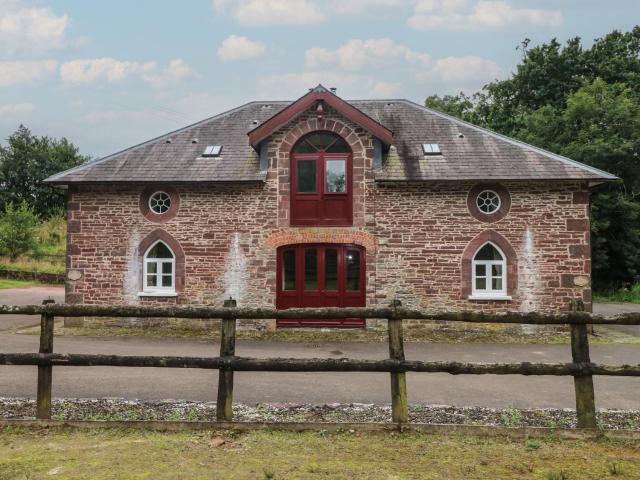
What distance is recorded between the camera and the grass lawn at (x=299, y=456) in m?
3.89

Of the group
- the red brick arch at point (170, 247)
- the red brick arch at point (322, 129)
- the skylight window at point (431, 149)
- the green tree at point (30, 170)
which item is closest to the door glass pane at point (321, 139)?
the red brick arch at point (322, 129)

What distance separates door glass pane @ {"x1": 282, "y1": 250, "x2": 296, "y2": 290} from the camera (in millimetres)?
14055

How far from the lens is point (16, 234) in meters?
31.9

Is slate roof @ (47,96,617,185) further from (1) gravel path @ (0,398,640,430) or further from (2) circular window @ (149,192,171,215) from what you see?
(1) gravel path @ (0,398,640,430)

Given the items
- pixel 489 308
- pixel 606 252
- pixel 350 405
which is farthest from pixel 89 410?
pixel 606 252

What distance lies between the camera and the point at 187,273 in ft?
46.0

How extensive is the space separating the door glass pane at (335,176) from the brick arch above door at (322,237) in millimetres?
1217

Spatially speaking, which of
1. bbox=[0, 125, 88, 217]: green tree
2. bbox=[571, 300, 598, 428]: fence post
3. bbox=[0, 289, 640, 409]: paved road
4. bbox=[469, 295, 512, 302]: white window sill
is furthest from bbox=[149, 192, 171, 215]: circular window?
bbox=[0, 125, 88, 217]: green tree

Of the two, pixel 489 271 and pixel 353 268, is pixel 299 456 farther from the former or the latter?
pixel 489 271

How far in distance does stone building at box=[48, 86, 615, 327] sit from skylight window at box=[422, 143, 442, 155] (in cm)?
6

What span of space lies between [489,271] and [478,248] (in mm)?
760

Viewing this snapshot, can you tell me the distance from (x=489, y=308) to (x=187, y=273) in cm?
850

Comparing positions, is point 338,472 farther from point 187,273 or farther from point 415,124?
point 415,124

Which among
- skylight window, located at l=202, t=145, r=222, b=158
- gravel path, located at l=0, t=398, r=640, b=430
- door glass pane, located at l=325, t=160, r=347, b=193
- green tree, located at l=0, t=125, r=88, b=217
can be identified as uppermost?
green tree, located at l=0, t=125, r=88, b=217
